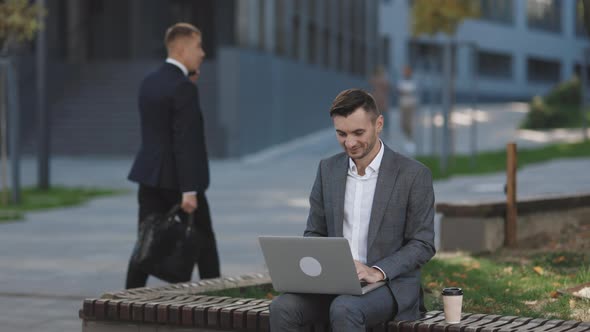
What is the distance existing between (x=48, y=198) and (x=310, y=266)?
1373 cm

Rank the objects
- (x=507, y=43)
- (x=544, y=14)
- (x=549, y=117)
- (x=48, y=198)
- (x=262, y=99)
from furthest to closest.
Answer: (x=544, y=14) → (x=507, y=43) → (x=549, y=117) → (x=262, y=99) → (x=48, y=198)

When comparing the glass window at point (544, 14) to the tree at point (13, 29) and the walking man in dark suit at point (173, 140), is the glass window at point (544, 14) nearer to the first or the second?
the tree at point (13, 29)

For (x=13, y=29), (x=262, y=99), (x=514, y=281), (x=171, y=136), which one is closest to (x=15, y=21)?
(x=13, y=29)

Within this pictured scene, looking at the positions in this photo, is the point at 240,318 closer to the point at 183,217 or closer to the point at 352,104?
the point at 352,104

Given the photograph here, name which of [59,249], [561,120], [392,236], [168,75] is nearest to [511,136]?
[561,120]

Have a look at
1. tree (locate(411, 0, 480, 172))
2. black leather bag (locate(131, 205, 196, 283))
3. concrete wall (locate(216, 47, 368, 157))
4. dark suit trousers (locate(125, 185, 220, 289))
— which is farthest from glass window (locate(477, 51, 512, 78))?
black leather bag (locate(131, 205, 196, 283))

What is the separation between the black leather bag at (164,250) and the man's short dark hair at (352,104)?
258 centimetres

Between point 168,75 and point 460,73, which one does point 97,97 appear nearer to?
point 168,75

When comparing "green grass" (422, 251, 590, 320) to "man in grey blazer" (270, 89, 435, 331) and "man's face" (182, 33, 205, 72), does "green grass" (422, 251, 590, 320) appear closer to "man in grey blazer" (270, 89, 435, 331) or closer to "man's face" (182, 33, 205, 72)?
"man in grey blazer" (270, 89, 435, 331)

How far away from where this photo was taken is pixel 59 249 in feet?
38.6

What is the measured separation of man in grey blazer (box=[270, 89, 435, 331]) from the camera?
5062 mm

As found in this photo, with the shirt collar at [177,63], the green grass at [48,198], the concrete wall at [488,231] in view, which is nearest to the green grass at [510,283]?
the concrete wall at [488,231]

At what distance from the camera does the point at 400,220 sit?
205 inches

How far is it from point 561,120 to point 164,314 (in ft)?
114
